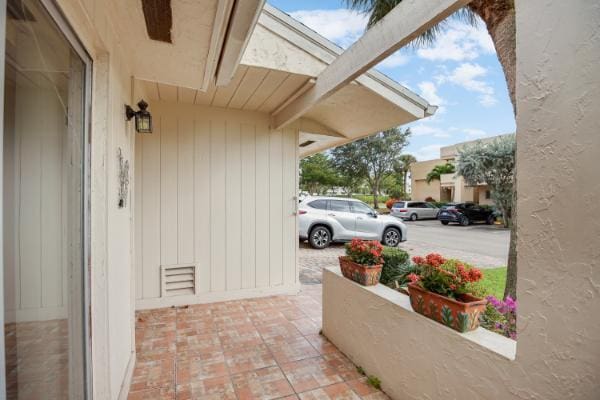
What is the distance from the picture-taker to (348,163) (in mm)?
20984

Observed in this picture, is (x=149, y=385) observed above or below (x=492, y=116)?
below

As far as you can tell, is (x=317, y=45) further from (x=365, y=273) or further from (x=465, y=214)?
(x=465, y=214)

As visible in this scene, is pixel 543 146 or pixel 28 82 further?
pixel 543 146

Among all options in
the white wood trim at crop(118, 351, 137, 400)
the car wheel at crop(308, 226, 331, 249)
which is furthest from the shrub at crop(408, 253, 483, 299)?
the car wheel at crop(308, 226, 331, 249)

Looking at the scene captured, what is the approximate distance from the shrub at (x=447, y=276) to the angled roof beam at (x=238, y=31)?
1616 mm

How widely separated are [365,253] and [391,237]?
6087 mm

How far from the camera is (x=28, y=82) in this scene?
0.96m

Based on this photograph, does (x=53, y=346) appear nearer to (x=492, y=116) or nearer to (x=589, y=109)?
(x=589, y=109)

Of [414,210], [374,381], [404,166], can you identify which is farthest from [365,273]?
[404,166]

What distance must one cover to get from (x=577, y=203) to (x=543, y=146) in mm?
238

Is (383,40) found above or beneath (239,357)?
above

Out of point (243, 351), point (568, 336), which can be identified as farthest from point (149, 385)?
point (568, 336)

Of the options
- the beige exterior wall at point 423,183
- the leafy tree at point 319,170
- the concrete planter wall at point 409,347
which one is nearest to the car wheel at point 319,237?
the concrete planter wall at point 409,347

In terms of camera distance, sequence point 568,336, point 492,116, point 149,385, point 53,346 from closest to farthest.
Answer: point 568,336 → point 53,346 → point 149,385 → point 492,116
